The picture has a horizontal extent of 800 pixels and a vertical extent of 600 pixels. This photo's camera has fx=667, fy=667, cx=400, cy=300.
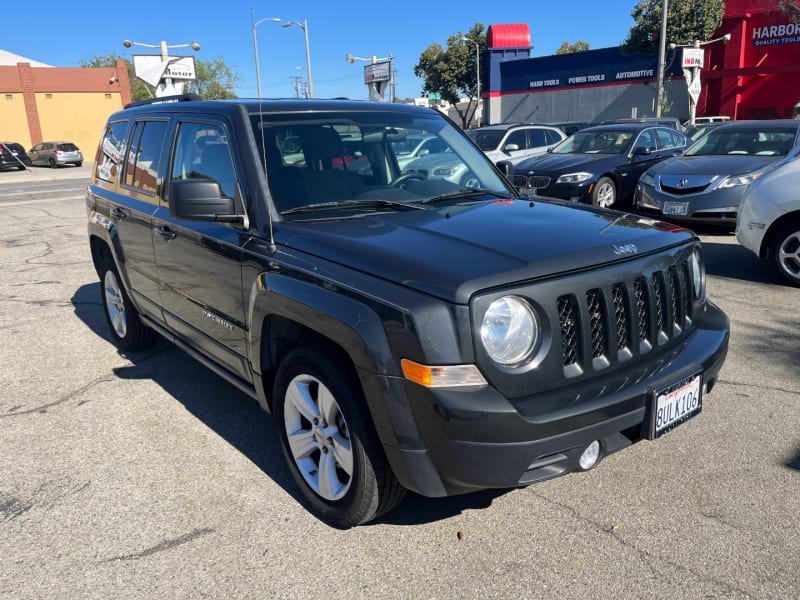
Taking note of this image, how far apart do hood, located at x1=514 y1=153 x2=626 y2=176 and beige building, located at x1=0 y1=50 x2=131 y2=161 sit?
45.5 meters

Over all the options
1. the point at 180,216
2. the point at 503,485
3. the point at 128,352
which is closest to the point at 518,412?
the point at 503,485

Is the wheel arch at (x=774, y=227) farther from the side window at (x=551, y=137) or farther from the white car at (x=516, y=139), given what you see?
the side window at (x=551, y=137)

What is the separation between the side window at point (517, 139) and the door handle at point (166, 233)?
1120 centimetres

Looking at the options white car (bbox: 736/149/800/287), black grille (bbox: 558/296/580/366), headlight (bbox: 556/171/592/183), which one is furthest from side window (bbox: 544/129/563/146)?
black grille (bbox: 558/296/580/366)

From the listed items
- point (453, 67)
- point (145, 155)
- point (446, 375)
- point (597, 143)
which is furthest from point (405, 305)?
point (453, 67)

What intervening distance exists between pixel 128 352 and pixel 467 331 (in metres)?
4.05

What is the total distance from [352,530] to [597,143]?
10493 mm

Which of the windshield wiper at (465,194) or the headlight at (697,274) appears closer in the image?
the headlight at (697,274)

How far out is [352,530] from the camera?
119 inches

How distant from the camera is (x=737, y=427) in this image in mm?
3826

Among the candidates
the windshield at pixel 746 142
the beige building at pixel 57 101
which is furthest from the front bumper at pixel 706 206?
the beige building at pixel 57 101

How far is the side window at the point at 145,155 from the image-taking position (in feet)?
14.1

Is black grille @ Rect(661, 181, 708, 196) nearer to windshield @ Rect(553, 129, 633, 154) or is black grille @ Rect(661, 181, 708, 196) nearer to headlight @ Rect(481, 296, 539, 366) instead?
windshield @ Rect(553, 129, 633, 154)

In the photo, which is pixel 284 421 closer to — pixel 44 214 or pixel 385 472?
pixel 385 472
